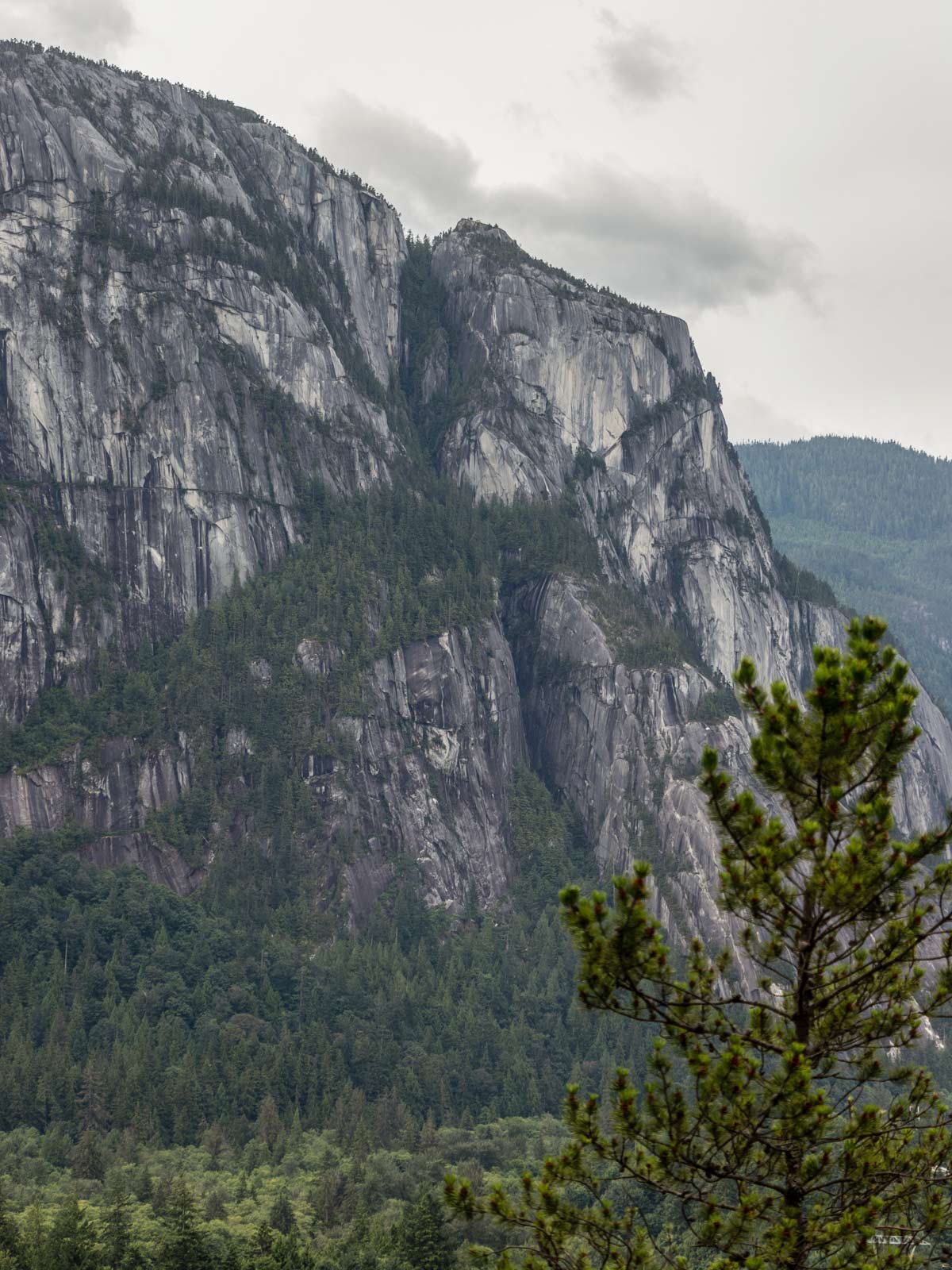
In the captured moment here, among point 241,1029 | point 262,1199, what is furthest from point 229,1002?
point 262,1199

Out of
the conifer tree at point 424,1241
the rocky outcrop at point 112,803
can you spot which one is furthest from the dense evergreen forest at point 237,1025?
the rocky outcrop at point 112,803

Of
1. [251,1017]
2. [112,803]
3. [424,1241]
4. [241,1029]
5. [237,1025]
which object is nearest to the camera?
[424,1241]

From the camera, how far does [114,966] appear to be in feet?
520

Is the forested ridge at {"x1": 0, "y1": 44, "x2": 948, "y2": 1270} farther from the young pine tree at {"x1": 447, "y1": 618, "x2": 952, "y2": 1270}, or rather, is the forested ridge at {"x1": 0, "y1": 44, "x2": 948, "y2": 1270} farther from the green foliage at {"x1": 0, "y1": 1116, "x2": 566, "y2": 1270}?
the young pine tree at {"x1": 447, "y1": 618, "x2": 952, "y2": 1270}

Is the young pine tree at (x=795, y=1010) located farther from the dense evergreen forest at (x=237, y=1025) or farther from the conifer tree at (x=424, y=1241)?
the dense evergreen forest at (x=237, y=1025)

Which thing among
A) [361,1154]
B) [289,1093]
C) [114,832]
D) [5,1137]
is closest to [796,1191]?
[361,1154]

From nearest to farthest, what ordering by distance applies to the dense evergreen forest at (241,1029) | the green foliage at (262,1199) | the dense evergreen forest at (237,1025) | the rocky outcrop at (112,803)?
the green foliage at (262,1199) < the dense evergreen forest at (241,1029) < the dense evergreen forest at (237,1025) < the rocky outcrop at (112,803)

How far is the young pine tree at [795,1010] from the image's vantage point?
29047mm

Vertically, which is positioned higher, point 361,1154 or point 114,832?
point 114,832

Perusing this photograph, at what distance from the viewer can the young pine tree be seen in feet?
95.3

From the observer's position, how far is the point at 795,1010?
31.1m

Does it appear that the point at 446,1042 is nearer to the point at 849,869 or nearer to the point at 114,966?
the point at 114,966

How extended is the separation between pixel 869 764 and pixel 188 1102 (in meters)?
114

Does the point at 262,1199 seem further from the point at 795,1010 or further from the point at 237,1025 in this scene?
the point at 795,1010
